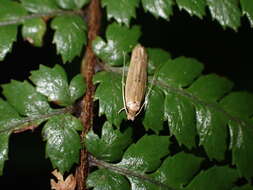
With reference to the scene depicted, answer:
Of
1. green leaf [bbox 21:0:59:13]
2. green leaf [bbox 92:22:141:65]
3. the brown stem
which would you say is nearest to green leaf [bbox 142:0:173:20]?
green leaf [bbox 92:22:141:65]

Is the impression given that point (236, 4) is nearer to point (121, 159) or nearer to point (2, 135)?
point (121, 159)

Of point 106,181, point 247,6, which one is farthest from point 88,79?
point 247,6

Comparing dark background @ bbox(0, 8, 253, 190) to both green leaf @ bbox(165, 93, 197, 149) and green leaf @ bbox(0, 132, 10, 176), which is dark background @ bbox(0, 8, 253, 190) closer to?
green leaf @ bbox(0, 132, 10, 176)

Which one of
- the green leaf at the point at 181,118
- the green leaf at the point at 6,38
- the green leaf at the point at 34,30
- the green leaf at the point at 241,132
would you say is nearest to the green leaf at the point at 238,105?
the green leaf at the point at 241,132

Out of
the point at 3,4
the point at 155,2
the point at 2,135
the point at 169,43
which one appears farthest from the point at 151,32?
the point at 2,135

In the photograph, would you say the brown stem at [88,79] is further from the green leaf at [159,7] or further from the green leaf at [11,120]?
the green leaf at [159,7]
